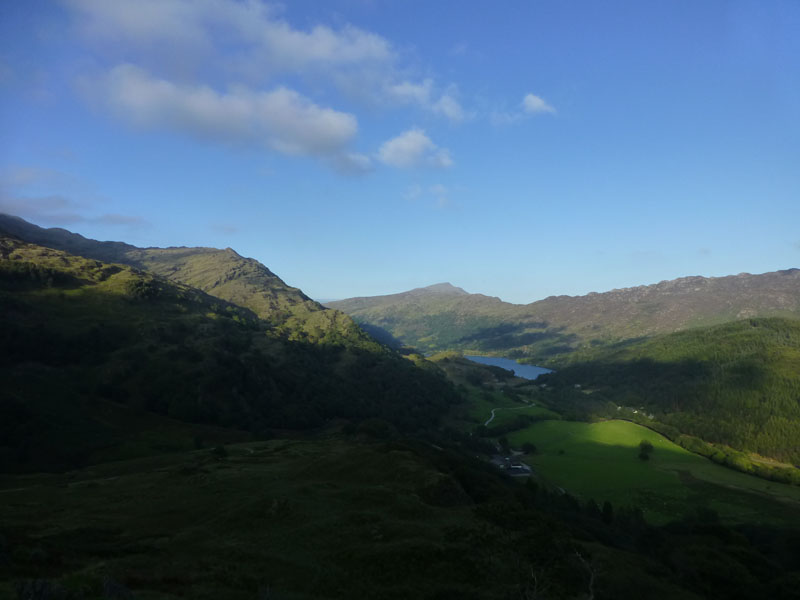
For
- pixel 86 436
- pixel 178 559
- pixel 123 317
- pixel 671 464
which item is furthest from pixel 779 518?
pixel 123 317

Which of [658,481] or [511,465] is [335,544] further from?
[658,481]

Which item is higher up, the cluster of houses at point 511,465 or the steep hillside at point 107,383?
the steep hillside at point 107,383

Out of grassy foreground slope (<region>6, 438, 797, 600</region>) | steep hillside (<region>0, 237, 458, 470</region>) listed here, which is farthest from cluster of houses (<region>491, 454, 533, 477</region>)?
grassy foreground slope (<region>6, 438, 797, 600</region>)

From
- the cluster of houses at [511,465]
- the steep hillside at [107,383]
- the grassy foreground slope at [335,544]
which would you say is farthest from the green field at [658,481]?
the grassy foreground slope at [335,544]

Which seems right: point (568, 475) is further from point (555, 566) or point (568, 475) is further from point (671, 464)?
point (555, 566)

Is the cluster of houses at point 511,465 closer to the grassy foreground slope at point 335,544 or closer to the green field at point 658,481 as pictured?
the green field at point 658,481

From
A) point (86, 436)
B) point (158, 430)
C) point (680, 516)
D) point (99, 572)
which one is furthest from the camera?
point (158, 430)

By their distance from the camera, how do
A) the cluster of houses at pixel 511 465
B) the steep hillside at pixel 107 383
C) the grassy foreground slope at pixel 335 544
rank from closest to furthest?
the grassy foreground slope at pixel 335 544 → the steep hillside at pixel 107 383 → the cluster of houses at pixel 511 465

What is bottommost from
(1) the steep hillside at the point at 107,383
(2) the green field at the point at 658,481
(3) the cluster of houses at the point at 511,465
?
(3) the cluster of houses at the point at 511,465

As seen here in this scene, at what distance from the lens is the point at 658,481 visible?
475 ft

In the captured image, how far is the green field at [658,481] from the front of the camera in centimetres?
12519

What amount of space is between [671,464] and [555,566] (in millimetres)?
165480

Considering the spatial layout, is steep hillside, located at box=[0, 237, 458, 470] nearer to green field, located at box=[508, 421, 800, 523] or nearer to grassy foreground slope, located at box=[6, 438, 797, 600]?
grassy foreground slope, located at box=[6, 438, 797, 600]

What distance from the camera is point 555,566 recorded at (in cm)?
3303
